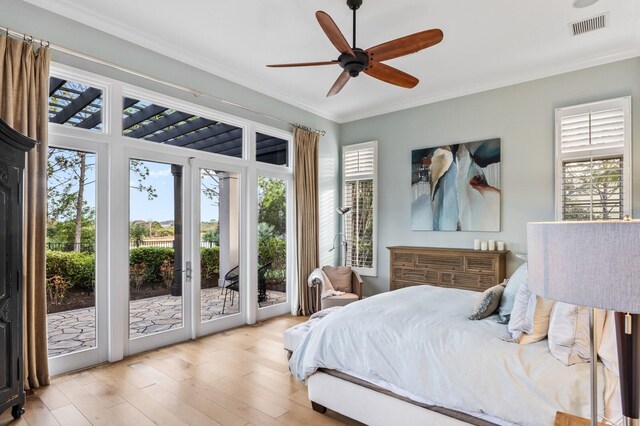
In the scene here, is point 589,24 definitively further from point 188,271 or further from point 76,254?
point 76,254

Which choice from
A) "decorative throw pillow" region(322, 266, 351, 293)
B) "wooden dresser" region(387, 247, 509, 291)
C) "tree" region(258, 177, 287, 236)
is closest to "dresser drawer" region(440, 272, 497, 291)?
"wooden dresser" region(387, 247, 509, 291)

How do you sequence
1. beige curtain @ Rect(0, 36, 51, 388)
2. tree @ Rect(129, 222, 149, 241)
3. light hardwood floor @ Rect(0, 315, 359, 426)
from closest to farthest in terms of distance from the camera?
light hardwood floor @ Rect(0, 315, 359, 426) → beige curtain @ Rect(0, 36, 51, 388) → tree @ Rect(129, 222, 149, 241)

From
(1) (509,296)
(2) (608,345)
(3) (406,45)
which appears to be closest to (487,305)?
(1) (509,296)

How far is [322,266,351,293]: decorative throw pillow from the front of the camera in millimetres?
5264

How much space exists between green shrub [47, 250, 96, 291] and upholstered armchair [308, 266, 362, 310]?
2.73 meters

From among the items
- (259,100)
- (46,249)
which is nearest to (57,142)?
(46,249)

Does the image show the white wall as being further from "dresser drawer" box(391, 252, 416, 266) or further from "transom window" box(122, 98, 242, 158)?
"transom window" box(122, 98, 242, 158)

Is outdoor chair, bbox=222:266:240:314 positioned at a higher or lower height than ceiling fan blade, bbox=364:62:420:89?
lower

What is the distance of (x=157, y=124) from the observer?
399 cm

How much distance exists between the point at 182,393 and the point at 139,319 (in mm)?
1301

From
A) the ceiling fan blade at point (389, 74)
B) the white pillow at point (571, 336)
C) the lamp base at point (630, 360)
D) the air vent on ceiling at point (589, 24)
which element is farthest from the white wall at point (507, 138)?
the lamp base at point (630, 360)

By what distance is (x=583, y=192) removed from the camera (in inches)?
162

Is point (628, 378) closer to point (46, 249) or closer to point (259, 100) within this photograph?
point (46, 249)

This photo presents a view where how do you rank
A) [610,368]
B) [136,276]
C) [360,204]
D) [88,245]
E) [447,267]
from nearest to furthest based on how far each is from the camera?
[610,368], [88,245], [136,276], [447,267], [360,204]
